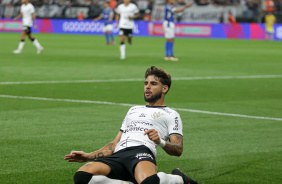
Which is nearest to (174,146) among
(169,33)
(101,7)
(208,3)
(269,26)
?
(169,33)

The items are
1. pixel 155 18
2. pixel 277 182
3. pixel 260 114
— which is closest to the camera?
pixel 277 182

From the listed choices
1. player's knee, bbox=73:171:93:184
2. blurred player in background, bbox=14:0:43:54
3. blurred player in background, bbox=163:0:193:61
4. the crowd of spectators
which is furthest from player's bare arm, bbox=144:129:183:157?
the crowd of spectators

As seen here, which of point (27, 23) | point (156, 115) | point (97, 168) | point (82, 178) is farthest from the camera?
point (27, 23)

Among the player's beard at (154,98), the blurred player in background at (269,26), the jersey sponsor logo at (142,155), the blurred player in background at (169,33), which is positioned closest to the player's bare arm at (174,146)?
the jersey sponsor logo at (142,155)

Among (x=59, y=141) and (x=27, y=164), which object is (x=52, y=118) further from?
(x=27, y=164)

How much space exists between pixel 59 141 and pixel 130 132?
2746 mm

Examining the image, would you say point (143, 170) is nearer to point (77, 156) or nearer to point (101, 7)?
point (77, 156)

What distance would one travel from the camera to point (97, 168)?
6621mm

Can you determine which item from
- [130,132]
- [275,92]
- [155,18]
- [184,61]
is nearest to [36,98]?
[275,92]

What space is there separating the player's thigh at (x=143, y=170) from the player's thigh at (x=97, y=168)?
12.5 inches

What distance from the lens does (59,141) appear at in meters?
9.60

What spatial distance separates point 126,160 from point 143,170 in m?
0.30

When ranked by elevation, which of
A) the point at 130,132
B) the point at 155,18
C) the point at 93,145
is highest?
the point at 130,132

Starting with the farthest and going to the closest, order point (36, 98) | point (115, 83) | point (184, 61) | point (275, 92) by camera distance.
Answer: point (184, 61) → point (115, 83) → point (275, 92) → point (36, 98)
